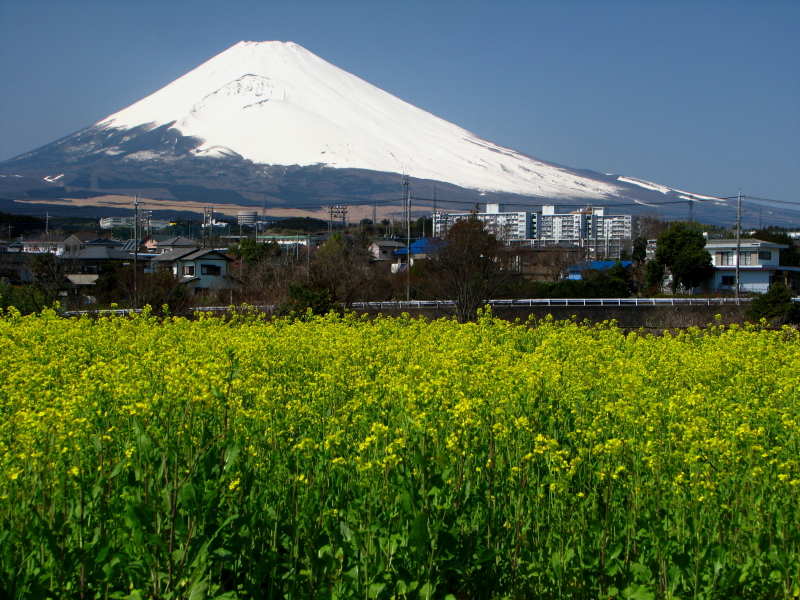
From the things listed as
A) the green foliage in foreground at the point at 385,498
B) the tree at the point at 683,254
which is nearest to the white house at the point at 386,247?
the tree at the point at 683,254

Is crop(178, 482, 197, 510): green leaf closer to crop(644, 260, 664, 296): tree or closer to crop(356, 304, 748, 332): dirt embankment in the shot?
crop(356, 304, 748, 332): dirt embankment

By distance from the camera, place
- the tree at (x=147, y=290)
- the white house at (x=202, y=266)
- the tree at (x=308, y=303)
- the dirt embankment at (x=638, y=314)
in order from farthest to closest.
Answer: the white house at (x=202, y=266)
the dirt embankment at (x=638, y=314)
the tree at (x=147, y=290)
the tree at (x=308, y=303)

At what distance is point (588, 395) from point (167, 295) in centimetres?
1839

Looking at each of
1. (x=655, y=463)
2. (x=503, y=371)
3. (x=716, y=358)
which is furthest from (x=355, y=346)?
(x=655, y=463)

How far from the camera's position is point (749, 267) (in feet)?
141

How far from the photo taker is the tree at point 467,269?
Answer: 2243cm

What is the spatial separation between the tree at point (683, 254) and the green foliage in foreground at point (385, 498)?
39.8 m

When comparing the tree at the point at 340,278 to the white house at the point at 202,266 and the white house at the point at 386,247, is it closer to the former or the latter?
the white house at the point at 202,266

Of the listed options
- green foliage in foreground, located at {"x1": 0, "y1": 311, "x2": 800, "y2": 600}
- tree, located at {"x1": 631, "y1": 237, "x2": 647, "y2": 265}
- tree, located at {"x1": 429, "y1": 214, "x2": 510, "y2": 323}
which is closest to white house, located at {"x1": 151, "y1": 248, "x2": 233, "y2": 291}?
tree, located at {"x1": 429, "y1": 214, "x2": 510, "y2": 323}

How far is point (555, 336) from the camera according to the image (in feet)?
31.3

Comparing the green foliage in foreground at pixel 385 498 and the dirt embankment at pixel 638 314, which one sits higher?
the green foliage in foreground at pixel 385 498

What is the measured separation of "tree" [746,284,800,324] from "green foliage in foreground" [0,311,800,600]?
20.8m

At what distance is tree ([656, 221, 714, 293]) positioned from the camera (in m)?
41.5

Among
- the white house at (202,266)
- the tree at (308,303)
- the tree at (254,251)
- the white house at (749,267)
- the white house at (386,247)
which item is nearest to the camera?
the tree at (308,303)
